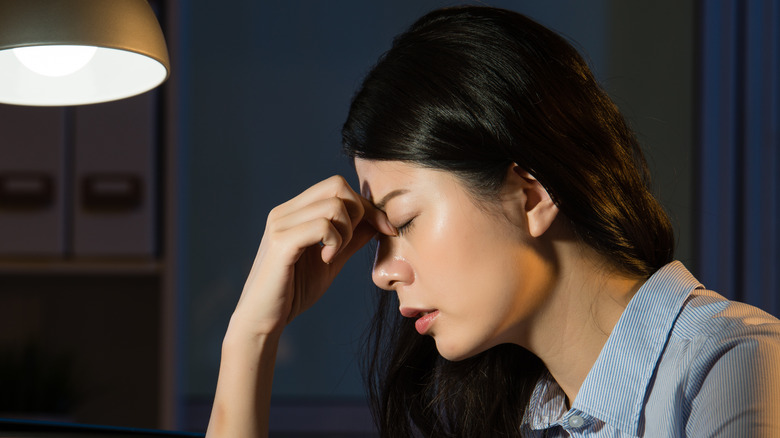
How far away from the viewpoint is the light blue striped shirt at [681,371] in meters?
0.77

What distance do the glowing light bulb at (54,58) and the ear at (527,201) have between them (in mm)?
589

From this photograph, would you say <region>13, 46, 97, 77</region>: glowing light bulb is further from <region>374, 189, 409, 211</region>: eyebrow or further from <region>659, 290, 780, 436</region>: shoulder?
<region>659, 290, 780, 436</region>: shoulder

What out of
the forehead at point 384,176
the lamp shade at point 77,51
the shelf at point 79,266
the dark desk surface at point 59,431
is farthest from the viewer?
the shelf at point 79,266

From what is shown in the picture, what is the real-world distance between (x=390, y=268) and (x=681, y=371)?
1.25 ft

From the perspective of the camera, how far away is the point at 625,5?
2588mm

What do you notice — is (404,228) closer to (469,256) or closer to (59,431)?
(469,256)

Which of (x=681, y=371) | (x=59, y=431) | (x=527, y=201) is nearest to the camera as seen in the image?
(x=59, y=431)

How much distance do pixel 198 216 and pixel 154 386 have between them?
0.56m

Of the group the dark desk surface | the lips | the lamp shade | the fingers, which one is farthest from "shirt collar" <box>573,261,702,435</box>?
the lamp shade

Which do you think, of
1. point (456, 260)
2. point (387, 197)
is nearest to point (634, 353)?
point (456, 260)

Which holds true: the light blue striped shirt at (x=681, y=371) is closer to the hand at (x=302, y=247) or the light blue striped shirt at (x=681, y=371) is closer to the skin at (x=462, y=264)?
the skin at (x=462, y=264)

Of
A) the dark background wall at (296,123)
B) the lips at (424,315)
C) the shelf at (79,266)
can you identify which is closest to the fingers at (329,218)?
the lips at (424,315)

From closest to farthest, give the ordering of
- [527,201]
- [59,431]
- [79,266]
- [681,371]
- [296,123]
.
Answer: [59,431] < [681,371] < [527,201] < [79,266] < [296,123]

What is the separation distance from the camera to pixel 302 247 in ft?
3.57
